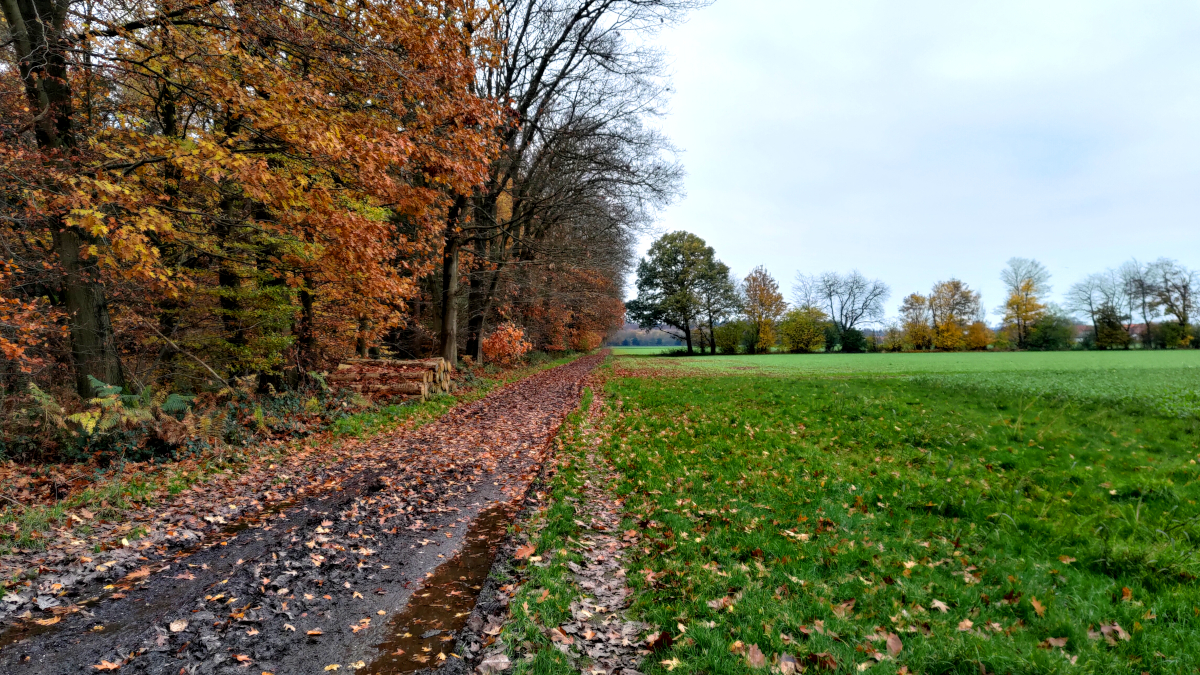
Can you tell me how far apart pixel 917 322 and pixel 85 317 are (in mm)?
77889

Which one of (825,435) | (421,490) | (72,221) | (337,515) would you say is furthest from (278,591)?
(825,435)

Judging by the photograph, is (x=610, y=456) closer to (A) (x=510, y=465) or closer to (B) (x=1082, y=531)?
(A) (x=510, y=465)

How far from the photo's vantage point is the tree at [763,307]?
2397 inches

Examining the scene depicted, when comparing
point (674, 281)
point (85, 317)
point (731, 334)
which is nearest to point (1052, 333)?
point (731, 334)

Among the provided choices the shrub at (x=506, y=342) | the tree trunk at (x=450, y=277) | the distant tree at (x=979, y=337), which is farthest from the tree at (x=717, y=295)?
the tree trunk at (x=450, y=277)

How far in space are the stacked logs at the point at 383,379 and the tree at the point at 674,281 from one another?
158 feet

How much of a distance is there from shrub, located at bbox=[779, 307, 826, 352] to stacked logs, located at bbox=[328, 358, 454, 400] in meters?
56.1

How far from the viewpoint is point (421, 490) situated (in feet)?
22.1

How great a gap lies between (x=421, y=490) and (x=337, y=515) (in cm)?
127

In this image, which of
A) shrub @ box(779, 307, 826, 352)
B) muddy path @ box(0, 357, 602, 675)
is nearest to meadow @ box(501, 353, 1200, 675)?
muddy path @ box(0, 357, 602, 675)

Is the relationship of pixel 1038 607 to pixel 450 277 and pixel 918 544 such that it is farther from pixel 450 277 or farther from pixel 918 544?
pixel 450 277

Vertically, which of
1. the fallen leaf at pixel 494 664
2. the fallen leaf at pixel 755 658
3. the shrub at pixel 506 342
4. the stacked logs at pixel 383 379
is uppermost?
the shrub at pixel 506 342

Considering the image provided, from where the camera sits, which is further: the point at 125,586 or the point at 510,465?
the point at 510,465

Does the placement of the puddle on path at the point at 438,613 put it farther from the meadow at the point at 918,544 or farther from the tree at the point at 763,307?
the tree at the point at 763,307
